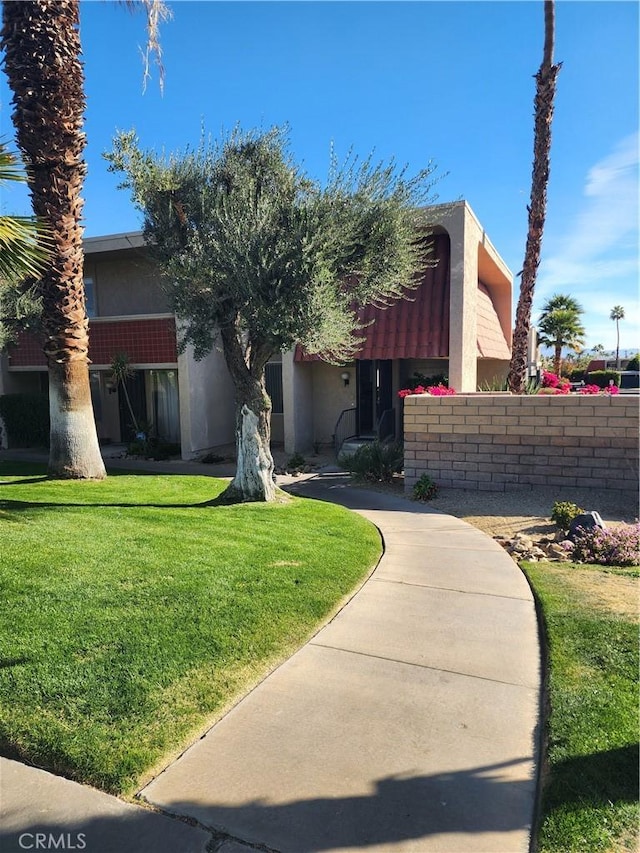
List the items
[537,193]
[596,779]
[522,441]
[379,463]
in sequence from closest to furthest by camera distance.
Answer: [596,779] → [522,441] → [379,463] → [537,193]

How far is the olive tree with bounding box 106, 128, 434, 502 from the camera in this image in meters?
7.27

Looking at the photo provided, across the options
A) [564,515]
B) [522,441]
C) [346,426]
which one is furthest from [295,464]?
[564,515]

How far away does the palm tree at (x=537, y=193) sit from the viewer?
13.5 metres

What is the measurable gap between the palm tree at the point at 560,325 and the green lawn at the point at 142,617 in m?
34.8

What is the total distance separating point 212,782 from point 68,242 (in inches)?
398

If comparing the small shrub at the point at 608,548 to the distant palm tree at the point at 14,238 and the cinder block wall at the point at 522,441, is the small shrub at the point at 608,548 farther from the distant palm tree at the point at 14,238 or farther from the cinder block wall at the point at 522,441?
the distant palm tree at the point at 14,238

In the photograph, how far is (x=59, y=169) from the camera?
1010 centimetres

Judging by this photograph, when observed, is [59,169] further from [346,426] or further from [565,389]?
[565,389]

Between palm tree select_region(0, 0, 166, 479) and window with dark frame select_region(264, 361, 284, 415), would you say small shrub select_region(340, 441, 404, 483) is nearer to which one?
palm tree select_region(0, 0, 166, 479)

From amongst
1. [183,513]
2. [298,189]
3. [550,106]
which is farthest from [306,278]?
[550,106]

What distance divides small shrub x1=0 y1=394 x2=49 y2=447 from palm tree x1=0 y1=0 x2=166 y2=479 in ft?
22.1

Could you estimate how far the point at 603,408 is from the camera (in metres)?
9.40

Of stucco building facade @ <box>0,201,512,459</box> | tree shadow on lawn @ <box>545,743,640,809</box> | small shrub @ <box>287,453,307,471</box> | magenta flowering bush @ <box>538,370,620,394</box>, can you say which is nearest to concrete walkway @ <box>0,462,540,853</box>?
tree shadow on lawn @ <box>545,743,640,809</box>

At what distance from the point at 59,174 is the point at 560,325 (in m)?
34.8
